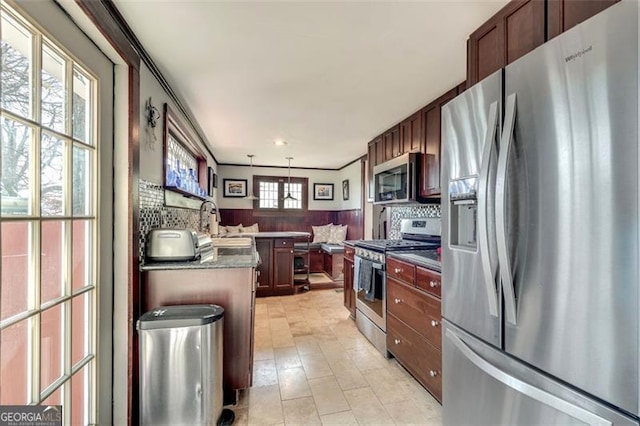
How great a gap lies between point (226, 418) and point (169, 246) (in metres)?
1.13

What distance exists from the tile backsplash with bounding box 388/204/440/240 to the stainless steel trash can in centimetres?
244

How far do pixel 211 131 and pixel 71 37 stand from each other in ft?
7.93

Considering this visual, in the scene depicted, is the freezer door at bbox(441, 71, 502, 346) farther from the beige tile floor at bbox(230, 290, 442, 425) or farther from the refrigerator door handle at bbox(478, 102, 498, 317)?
the beige tile floor at bbox(230, 290, 442, 425)

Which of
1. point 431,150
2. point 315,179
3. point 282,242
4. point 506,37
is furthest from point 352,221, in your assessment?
point 506,37

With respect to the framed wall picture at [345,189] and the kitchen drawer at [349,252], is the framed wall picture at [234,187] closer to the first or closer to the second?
the framed wall picture at [345,189]

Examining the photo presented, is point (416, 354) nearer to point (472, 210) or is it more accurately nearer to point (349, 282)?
point (472, 210)

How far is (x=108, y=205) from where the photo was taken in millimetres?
1501

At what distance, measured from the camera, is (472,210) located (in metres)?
1.33

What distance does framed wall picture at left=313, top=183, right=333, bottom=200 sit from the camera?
6371 mm

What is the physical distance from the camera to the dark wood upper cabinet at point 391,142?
317cm

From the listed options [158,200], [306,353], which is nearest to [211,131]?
[158,200]

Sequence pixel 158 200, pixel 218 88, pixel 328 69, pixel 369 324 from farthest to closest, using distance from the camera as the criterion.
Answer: pixel 369 324 < pixel 218 88 < pixel 158 200 < pixel 328 69

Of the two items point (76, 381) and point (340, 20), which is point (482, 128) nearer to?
point (340, 20)

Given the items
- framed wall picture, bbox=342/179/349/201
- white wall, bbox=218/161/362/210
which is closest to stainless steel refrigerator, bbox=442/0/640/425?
white wall, bbox=218/161/362/210
